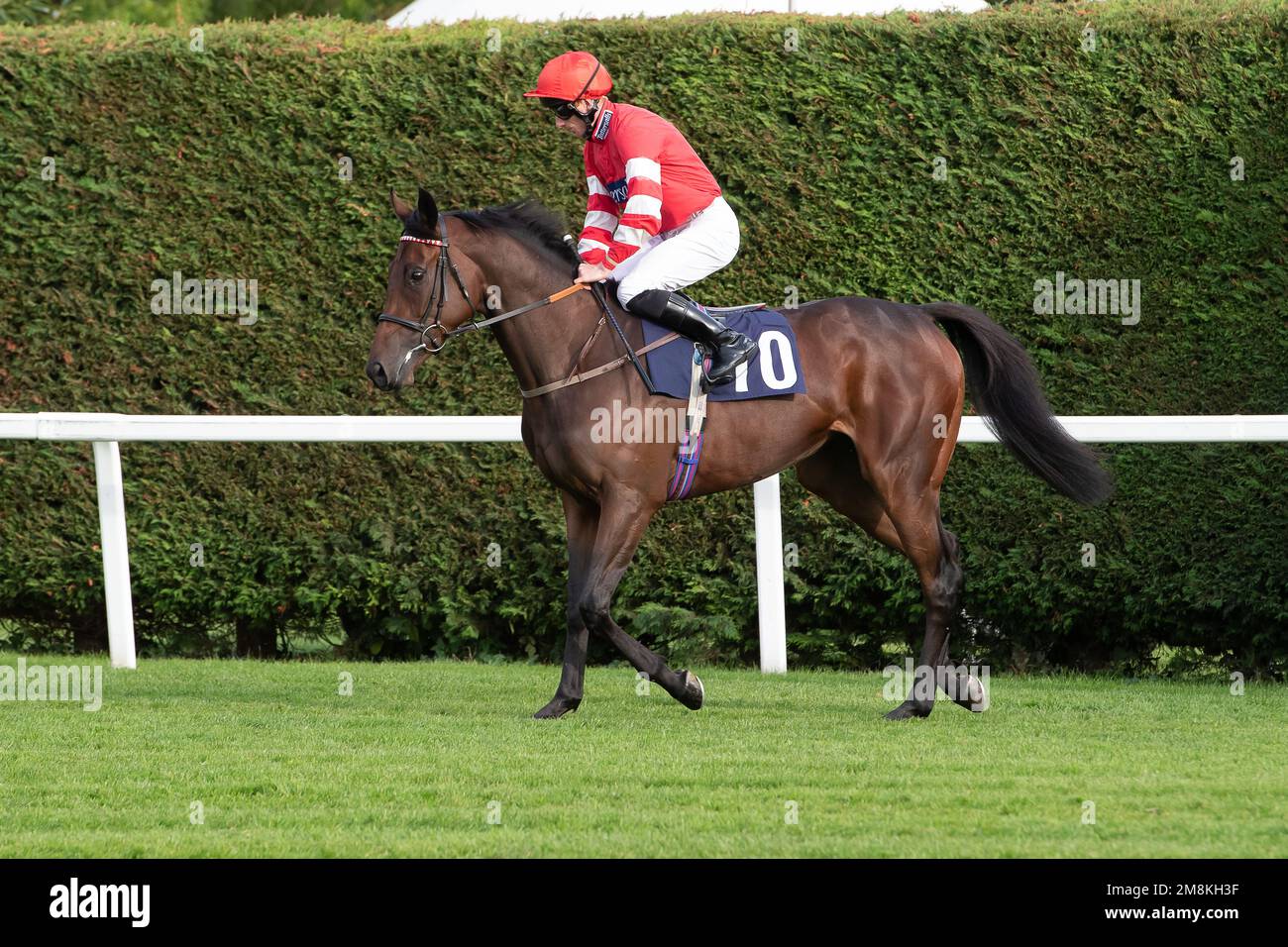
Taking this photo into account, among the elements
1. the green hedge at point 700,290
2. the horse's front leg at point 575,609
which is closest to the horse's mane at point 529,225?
the horse's front leg at point 575,609

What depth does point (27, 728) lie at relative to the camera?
5258mm

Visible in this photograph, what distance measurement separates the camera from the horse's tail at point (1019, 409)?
5926 mm

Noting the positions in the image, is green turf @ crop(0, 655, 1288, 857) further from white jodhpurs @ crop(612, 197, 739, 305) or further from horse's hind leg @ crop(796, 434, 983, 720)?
white jodhpurs @ crop(612, 197, 739, 305)

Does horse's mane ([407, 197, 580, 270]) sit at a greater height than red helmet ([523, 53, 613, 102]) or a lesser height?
lesser

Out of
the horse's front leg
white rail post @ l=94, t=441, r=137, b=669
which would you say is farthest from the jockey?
Answer: white rail post @ l=94, t=441, r=137, b=669

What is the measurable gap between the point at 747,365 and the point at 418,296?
1157 mm

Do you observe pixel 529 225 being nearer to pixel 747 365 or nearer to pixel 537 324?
pixel 537 324

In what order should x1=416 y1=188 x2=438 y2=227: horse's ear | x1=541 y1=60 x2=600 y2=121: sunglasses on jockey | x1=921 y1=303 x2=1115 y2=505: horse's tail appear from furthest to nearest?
x1=921 y1=303 x2=1115 y2=505: horse's tail < x1=541 y1=60 x2=600 y2=121: sunglasses on jockey < x1=416 y1=188 x2=438 y2=227: horse's ear

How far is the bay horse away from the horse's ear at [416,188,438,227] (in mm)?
15

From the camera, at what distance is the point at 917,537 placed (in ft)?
19.0

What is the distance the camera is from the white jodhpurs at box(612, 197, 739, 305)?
570 cm

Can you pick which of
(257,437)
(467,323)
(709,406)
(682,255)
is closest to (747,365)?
(709,406)

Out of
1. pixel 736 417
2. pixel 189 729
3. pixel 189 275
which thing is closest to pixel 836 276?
pixel 736 417

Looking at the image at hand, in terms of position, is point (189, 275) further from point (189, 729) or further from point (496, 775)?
point (496, 775)
